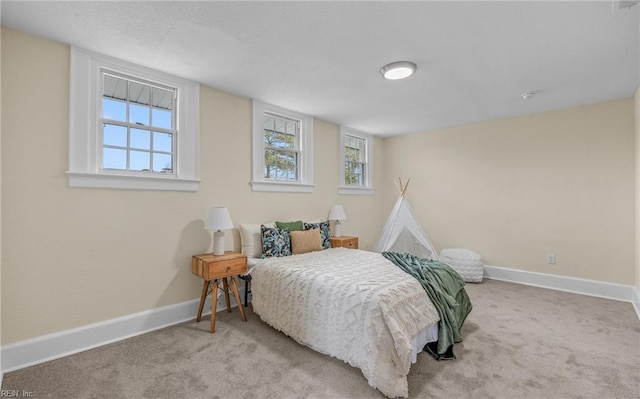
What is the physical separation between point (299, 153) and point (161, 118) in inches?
71.3

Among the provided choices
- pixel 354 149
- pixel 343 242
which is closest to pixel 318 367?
pixel 343 242

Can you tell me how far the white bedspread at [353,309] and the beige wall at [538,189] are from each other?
2539 millimetres

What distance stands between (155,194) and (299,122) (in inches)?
85.9

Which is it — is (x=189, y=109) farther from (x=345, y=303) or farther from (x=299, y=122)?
(x=345, y=303)

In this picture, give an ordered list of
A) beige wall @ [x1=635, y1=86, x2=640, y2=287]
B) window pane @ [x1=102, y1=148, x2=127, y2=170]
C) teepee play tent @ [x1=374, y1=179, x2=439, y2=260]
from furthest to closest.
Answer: teepee play tent @ [x1=374, y1=179, x2=439, y2=260]
beige wall @ [x1=635, y1=86, x2=640, y2=287]
window pane @ [x1=102, y1=148, x2=127, y2=170]

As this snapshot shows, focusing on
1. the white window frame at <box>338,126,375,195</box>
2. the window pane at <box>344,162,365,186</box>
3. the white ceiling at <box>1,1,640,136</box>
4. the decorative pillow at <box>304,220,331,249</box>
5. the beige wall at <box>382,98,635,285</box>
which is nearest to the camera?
the white ceiling at <box>1,1,640,136</box>

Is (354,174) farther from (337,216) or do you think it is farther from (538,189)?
(538,189)

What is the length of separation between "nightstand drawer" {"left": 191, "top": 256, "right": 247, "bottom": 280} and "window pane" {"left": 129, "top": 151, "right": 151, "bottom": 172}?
1003mm

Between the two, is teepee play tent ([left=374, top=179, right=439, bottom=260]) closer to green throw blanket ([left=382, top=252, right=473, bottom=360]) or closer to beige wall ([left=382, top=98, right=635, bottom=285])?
beige wall ([left=382, top=98, right=635, bottom=285])

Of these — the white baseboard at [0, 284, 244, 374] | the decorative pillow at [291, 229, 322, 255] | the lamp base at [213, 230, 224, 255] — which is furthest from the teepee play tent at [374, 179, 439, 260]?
the white baseboard at [0, 284, 244, 374]

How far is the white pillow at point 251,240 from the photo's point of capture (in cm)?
322

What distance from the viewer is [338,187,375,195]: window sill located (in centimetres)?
477

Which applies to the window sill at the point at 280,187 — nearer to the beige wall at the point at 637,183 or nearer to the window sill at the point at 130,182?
the window sill at the point at 130,182

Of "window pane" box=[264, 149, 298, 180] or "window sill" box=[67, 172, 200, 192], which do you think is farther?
"window pane" box=[264, 149, 298, 180]
